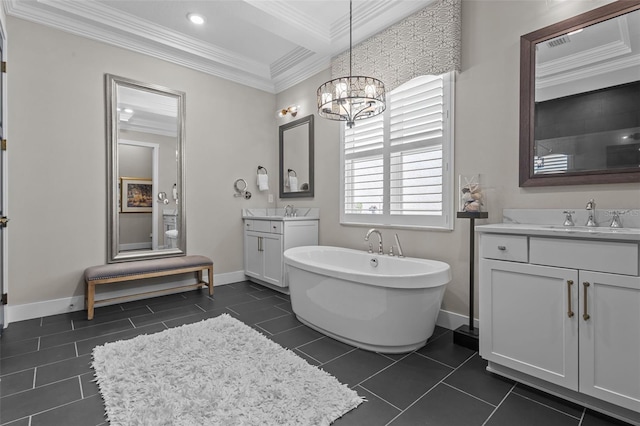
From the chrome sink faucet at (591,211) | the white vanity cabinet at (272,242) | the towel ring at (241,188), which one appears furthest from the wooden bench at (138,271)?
the chrome sink faucet at (591,211)

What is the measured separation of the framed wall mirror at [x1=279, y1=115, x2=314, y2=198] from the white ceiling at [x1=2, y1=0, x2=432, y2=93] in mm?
766

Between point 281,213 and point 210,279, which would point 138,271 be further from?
point 281,213

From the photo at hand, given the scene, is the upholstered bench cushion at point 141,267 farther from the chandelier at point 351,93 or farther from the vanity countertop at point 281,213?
the chandelier at point 351,93

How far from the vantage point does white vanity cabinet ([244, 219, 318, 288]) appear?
3.78 m

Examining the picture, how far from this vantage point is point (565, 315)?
1.67 meters

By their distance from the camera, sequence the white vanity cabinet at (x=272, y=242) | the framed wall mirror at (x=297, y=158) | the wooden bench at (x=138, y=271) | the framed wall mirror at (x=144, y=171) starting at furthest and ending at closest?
1. the framed wall mirror at (x=297, y=158)
2. the white vanity cabinet at (x=272, y=242)
3. the framed wall mirror at (x=144, y=171)
4. the wooden bench at (x=138, y=271)

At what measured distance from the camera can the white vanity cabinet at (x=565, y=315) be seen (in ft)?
4.91

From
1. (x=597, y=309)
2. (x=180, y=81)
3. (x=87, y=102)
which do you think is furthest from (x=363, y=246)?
(x=87, y=102)

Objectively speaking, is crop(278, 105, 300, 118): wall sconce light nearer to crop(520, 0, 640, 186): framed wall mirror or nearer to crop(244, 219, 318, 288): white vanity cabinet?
crop(244, 219, 318, 288): white vanity cabinet

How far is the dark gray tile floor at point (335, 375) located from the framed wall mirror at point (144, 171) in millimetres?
906

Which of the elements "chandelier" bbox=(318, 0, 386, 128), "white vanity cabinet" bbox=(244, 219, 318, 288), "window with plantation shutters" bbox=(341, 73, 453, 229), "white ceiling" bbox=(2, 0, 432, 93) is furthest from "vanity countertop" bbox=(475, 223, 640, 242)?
"white vanity cabinet" bbox=(244, 219, 318, 288)

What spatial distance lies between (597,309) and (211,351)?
2.36m

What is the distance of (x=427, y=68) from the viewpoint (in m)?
2.75

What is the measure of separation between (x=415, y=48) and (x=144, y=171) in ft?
10.5
